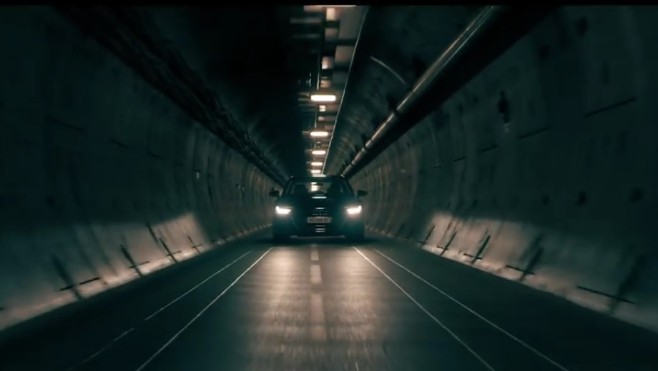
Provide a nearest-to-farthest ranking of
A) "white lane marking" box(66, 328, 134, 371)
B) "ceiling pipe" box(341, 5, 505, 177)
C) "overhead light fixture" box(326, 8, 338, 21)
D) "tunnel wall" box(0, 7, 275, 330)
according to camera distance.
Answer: "white lane marking" box(66, 328, 134, 371)
"tunnel wall" box(0, 7, 275, 330)
"ceiling pipe" box(341, 5, 505, 177)
"overhead light fixture" box(326, 8, 338, 21)

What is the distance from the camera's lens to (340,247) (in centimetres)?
2403

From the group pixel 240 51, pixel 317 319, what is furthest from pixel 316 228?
pixel 317 319

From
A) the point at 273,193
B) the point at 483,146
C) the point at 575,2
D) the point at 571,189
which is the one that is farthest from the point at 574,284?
the point at 273,193

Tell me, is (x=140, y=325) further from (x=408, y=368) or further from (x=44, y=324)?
(x=408, y=368)

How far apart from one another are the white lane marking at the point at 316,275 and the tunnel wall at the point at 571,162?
3184 mm

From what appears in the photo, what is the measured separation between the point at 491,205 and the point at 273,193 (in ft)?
35.2

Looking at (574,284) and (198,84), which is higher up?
(198,84)

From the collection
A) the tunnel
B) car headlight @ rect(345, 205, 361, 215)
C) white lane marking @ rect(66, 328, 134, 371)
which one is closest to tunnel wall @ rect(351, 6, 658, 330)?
the tunnel

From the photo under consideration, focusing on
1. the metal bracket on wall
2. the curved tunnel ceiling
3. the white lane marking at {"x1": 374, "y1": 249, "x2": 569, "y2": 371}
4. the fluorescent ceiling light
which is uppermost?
the fluorescent ceiling light

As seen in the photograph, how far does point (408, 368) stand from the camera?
6324 millimetres

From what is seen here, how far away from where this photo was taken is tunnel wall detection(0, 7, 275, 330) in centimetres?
994

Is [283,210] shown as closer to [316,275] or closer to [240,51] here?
[240,51]

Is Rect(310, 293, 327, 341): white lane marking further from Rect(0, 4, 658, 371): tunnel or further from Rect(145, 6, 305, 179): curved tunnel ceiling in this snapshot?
Rect(145, 6, 305, 179): curved tunnel ceiling

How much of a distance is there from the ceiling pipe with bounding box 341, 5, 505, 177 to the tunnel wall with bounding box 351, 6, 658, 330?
674 mm
